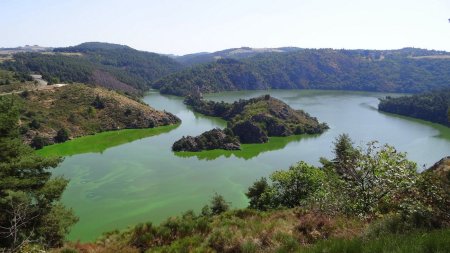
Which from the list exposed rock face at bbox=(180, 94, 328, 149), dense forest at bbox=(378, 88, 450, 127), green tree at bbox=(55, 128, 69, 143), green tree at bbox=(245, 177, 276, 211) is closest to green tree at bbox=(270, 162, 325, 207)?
green tree at bbox=(245, 177, 276, 211)

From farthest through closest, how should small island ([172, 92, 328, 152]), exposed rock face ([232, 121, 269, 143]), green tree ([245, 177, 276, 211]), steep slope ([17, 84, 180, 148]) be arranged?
exposed rock face ([232, 121, 269, 143]) → steep slope ([17, 84, 180, 148]) → small island ([172, 92, 328, 152]) → green tree ([245, 177, 276, 211])

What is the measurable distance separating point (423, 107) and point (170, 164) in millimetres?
105445

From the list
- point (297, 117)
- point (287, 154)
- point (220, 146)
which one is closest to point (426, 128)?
point (297, 117)

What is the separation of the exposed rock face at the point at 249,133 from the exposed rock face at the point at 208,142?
6221 millimetres

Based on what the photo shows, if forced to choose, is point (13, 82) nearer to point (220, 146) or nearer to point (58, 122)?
point (58, 122)

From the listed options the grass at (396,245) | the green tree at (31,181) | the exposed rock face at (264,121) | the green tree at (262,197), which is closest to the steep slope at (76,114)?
the exposed rock face at (264,121)

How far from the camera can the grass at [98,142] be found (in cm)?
7806

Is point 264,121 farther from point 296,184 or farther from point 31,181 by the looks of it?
point 31,181

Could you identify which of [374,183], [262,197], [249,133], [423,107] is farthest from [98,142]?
[423,107]

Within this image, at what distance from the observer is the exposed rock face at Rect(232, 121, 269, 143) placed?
93.0 m

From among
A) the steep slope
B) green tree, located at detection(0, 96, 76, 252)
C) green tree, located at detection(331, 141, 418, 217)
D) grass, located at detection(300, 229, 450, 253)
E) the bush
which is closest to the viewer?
grass, located at detection(300, 229, 450, 253)

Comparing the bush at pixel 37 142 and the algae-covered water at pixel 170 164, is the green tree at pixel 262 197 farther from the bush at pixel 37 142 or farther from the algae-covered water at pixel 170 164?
the bush at pixel 37 142

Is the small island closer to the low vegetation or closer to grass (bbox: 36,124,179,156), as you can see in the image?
grass (bbox: 36,124,179,156)

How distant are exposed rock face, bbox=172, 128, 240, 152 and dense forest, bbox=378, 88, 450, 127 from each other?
7465 cm
